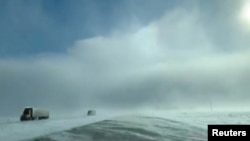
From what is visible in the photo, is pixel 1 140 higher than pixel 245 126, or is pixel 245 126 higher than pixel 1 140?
pixel 245 126

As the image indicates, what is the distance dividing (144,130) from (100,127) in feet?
19.7

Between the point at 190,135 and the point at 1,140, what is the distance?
2474 cm

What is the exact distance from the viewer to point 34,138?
43281 mm

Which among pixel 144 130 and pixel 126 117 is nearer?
pixel 144 130

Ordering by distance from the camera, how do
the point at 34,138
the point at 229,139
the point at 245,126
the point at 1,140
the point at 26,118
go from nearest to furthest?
the point at 229,139
the point at 245,126
the point at 34,138
the point at 1,140
the point at 26,118

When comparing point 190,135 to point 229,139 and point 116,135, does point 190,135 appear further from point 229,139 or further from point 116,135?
point 229,139

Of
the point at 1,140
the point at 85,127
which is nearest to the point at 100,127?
the point at 85,127

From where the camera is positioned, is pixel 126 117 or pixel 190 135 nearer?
pixel 190 135

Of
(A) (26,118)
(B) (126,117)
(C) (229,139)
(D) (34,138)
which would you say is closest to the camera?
(C) (229,139)

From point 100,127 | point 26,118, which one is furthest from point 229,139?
point 26,118

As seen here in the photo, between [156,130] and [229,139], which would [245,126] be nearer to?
[229,139]

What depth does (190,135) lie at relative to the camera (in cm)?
4712

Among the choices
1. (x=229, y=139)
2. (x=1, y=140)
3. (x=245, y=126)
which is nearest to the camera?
(x=229, y=139)

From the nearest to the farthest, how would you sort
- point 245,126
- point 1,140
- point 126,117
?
point 245,126
point 1,140
point 126,117
